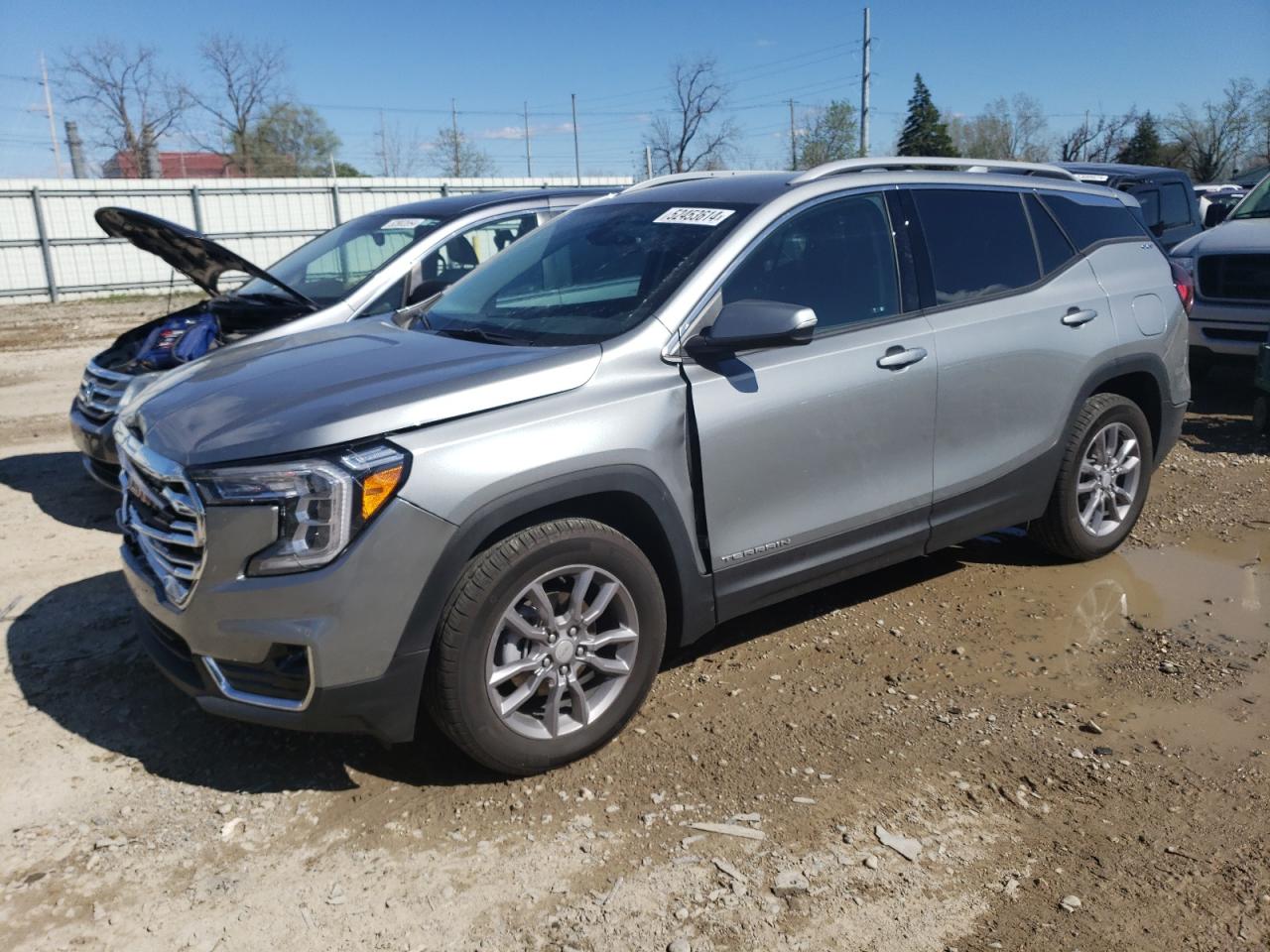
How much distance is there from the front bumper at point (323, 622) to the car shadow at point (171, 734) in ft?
Result: 1.53

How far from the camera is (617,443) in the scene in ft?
10.9

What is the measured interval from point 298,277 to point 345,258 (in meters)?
0.34

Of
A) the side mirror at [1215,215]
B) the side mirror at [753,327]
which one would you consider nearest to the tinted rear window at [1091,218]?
the side mirror at [753,327]

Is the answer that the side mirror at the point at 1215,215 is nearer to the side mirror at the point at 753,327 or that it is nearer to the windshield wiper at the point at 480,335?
the side mirror at the point at 753,327

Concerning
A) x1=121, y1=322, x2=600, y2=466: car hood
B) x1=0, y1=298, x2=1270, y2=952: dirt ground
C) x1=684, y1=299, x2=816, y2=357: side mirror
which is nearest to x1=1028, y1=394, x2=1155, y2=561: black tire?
x1=0, y1=298, x2=1270, y2=952: dirt ground

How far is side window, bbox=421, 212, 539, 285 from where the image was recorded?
623cm

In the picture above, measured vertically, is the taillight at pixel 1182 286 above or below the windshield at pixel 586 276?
below

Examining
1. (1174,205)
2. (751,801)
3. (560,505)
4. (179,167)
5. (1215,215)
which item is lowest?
(751,801)

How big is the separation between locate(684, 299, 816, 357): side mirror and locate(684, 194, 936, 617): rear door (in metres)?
0.09

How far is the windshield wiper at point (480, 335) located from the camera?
3.69m

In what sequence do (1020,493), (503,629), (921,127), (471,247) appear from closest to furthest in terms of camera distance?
1. (503,629)
2. (1020,493)
3. (471,247)
4. (921,127)

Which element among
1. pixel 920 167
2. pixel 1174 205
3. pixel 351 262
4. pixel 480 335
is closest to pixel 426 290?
pixel 351 262

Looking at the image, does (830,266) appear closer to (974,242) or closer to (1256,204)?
(974,242)

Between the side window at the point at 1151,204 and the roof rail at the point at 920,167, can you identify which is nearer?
the roof rail at the point at 920,167
